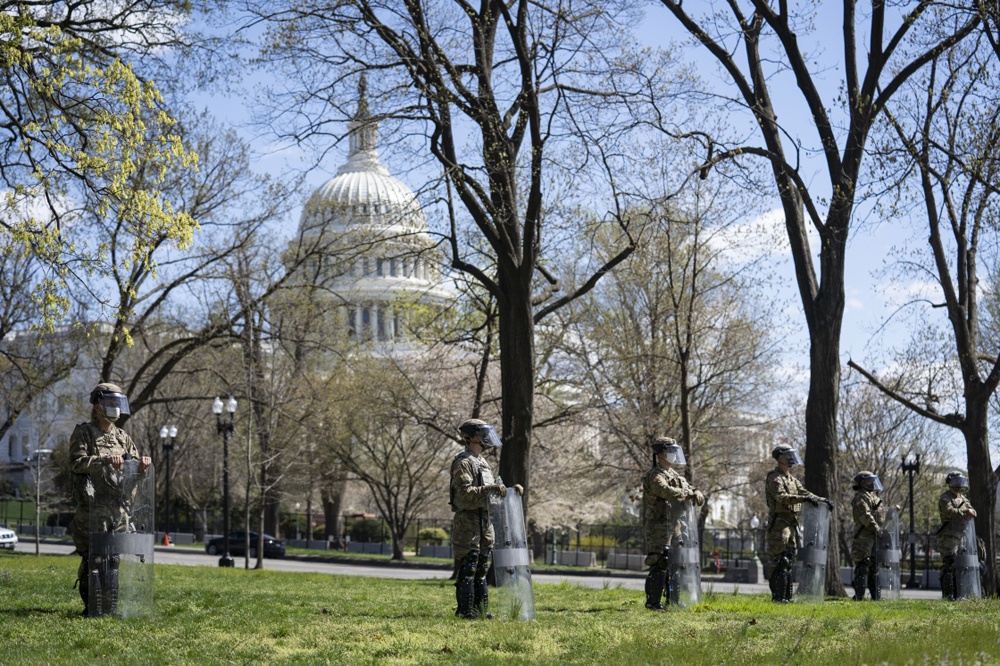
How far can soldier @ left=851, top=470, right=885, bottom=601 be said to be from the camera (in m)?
15.4

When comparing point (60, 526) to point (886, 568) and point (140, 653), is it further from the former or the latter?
point (140, 653)

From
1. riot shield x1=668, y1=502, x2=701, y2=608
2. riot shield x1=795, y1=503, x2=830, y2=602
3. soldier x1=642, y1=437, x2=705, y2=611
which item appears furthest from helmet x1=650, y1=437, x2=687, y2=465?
riot shield x1=795, y1=503, x2=830, y2=602

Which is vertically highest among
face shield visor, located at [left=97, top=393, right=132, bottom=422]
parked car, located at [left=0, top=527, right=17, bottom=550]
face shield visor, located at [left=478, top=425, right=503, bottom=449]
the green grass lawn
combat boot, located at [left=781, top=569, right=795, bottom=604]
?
face shield visor, located at [left=97, top=393, right=132, bottom=422]

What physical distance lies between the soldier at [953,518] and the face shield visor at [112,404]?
1088cm

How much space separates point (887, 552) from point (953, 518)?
1.03 m

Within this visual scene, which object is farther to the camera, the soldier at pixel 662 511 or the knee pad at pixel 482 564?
the soldier at pixel 662 511

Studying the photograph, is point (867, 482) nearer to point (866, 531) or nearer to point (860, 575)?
point (866, 531)

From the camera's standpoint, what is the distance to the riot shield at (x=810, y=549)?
13125mm

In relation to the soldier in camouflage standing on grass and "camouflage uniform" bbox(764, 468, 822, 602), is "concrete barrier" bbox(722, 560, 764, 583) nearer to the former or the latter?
the soldier in camouflage standing on grass

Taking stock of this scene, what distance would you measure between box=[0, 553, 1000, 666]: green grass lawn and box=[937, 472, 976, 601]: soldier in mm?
3852

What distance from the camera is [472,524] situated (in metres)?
9.93

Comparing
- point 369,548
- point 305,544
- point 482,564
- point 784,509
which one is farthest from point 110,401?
point 305,544

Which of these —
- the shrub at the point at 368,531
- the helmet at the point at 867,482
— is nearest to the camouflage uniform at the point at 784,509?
the helmet at the point at 867,482

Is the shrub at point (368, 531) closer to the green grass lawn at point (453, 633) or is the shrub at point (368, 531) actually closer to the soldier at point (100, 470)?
the green grass lawn at point (453, 633)
